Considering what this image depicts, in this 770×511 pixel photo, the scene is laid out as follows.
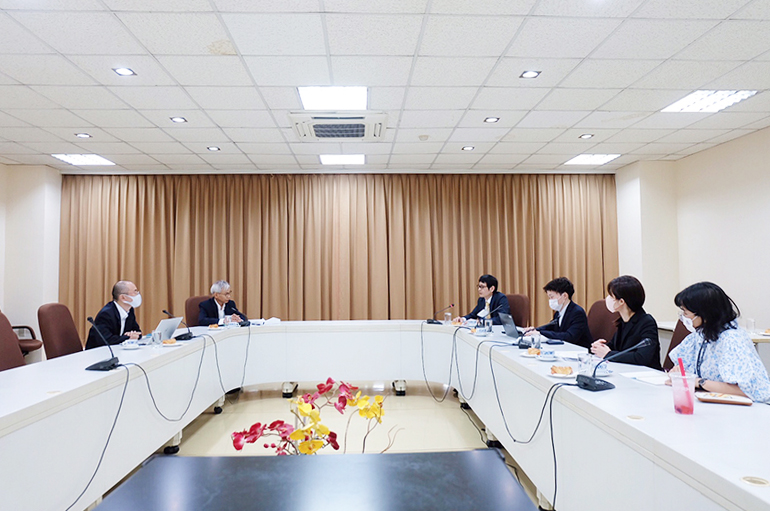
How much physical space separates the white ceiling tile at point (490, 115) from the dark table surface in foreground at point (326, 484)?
3.57m

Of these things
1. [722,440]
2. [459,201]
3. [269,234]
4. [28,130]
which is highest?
[28,130]

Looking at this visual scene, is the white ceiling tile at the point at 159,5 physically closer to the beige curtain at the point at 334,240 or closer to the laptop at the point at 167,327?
the laptop at the point at 167,327

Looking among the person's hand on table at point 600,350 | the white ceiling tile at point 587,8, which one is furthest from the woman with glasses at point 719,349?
the white ceiling tile at point 587,8

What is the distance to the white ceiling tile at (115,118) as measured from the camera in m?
3.95

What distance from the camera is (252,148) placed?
5.16 meters

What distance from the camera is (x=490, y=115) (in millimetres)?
4145

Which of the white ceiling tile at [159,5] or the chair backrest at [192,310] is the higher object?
the white ceiling tile at [159,5]

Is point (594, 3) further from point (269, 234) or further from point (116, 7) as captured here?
point (269, 234)

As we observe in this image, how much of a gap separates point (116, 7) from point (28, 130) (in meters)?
2.78

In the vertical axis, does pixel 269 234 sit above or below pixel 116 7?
below

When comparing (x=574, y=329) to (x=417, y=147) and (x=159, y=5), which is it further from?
(x=159, y=5)

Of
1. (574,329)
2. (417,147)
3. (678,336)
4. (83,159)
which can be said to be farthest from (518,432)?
(83,159)

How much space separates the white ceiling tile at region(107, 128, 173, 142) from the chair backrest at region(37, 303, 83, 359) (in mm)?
1943

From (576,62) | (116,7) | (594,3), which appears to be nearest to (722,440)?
(594,3)
